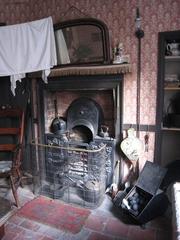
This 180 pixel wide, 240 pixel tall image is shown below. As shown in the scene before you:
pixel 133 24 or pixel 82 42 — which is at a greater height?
pixel 133 24

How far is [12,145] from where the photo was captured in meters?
2.89

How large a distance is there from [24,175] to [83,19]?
212cm

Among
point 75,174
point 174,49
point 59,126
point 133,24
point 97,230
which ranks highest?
point 133,24

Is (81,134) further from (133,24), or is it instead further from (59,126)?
(133,24)

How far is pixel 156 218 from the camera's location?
2.26 m

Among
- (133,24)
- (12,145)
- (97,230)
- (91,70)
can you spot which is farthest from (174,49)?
(12,145)

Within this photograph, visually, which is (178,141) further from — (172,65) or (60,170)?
(60,170)

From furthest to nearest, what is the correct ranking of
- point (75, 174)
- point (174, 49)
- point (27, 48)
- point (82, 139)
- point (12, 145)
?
point (82, 139)
point (12, 145)
point (75, 174)
point (27, 48)
point (174, 49)

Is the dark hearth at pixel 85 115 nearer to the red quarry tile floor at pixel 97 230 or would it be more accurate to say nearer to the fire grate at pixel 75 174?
the fire grate at pixel 75 174

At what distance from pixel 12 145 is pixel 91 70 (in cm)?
137

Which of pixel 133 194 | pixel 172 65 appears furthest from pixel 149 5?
pixel 133 194

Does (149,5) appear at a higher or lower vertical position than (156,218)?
higher

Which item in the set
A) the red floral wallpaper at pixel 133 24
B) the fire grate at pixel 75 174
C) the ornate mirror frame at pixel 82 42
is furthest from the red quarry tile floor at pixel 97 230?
the ornate mirror frame at pixel 82 42

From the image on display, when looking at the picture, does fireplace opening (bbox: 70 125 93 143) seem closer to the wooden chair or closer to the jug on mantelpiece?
the wooden chair
